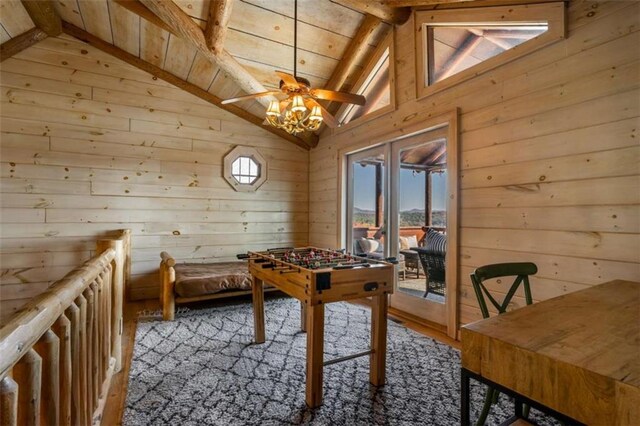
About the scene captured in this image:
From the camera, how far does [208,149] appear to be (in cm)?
462

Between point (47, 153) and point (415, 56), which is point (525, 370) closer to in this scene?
point (415, 56)

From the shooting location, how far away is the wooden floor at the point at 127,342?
185 cm

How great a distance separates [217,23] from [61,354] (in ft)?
9.42

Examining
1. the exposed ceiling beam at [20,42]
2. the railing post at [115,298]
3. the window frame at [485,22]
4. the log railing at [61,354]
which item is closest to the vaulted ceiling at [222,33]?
the exposed ceiling beam at [20,42]

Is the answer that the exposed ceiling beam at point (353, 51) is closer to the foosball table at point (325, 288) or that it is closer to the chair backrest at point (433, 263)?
the chair backrest at point (433, 263)

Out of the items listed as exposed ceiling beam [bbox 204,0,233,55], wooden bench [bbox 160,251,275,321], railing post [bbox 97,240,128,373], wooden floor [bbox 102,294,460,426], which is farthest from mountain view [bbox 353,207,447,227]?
railing post [bbox 97,240,128,373]

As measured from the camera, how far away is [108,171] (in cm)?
402

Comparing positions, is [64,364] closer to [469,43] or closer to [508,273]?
[508,273]

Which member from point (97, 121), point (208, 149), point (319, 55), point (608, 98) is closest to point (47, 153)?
point (97, 121)

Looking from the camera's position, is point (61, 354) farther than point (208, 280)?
No

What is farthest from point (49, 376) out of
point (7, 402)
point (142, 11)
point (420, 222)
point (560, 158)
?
point (142, 11)

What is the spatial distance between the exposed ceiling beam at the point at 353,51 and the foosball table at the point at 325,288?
2.54 metres

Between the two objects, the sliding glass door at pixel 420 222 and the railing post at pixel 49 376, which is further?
the sliding glass door at pixel 420 222

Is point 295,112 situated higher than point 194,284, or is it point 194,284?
point 295,112
